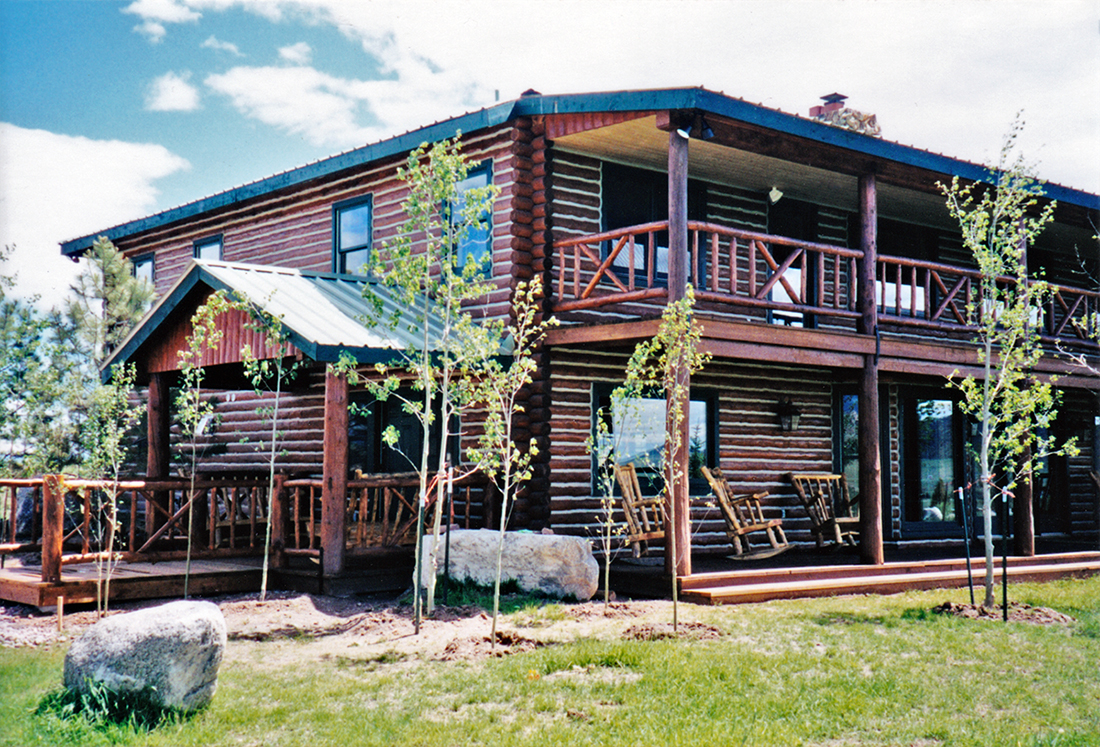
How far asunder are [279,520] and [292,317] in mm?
2416

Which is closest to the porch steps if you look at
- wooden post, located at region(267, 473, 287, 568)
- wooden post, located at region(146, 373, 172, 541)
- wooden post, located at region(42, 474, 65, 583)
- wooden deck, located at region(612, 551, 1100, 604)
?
wooden deck, located at region(612, 551, 1100, 604)

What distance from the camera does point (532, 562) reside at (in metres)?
9.95

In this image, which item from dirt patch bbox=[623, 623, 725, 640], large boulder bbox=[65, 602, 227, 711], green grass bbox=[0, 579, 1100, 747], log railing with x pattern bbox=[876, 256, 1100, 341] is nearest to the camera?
green grass bbox=[0, 579, 1100, 747]

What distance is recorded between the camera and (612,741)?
5.32 metres

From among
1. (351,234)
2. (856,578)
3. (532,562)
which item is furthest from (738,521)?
(351,234)

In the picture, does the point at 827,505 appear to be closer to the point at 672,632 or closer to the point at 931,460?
the point at 931,460

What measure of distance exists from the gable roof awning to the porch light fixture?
5.74m

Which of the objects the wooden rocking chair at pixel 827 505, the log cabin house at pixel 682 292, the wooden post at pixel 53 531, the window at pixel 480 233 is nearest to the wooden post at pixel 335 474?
the log cabin house at pixel 682 292

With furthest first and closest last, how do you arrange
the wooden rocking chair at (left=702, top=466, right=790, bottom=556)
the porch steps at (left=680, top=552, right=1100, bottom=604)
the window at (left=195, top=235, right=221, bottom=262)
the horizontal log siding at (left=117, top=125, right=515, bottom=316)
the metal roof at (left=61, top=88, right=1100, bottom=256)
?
the window at (left=195, top=235, right=221, bottom=262)
the horizontal log siding at (left=117, top=125, right=515, bottom=316)
the wooden rocking chair at (left=702, top=466, right=790, bottom=556)
the metal roof at (left=61, top=88, right=1100, bottom=256)
the porch steps at (left=680, top=552, right=1100, bottom=604)

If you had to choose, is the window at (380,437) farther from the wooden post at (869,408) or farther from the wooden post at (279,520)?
the wooden post at (869,408)

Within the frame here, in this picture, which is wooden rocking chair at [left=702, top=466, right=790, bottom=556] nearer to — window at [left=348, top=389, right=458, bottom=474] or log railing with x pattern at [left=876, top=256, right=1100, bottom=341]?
log railing with x pattern at [left=876, top=256, right=1100, bottom=341]

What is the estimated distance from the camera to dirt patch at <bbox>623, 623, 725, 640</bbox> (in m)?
7.88

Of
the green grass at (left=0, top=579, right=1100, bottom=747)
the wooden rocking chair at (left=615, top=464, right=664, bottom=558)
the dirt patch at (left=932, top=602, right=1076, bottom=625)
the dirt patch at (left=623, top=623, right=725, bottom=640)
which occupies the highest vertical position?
the wooden rocking chair at (left=615, top=464, right=664, bottom=558)

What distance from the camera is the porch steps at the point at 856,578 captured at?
9.99 metres
